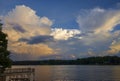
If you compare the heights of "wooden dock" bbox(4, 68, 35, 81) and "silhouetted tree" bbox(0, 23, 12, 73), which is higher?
"silhouetted tree" bbox(0, 23, 12, 73)

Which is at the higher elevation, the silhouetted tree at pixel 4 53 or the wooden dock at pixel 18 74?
the silhouetted tree at pixel 4 53

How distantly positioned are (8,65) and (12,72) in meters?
5.12

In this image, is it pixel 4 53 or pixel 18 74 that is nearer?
pixel 4 53

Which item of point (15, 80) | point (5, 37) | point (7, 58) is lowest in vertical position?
point (15, 80)

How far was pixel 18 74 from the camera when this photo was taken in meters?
63.4

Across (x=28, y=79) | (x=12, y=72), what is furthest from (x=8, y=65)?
(x=28, y=79)

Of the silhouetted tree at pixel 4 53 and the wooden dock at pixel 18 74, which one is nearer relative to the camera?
the silhouetted tree at pixel 4 53

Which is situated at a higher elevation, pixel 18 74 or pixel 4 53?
pixel 4 53

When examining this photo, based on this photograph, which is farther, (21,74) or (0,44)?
(21,74)

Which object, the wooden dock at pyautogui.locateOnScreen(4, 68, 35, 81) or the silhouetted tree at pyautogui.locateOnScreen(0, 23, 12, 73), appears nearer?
the silhouetted tree at pyautogui.locateOnScreen(0, 23, 12, 73)

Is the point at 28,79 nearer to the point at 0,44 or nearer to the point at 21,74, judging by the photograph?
the point at 21,74

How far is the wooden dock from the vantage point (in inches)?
2337

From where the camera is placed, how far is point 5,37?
56.4 m

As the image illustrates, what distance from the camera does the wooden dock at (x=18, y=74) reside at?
59372mm
